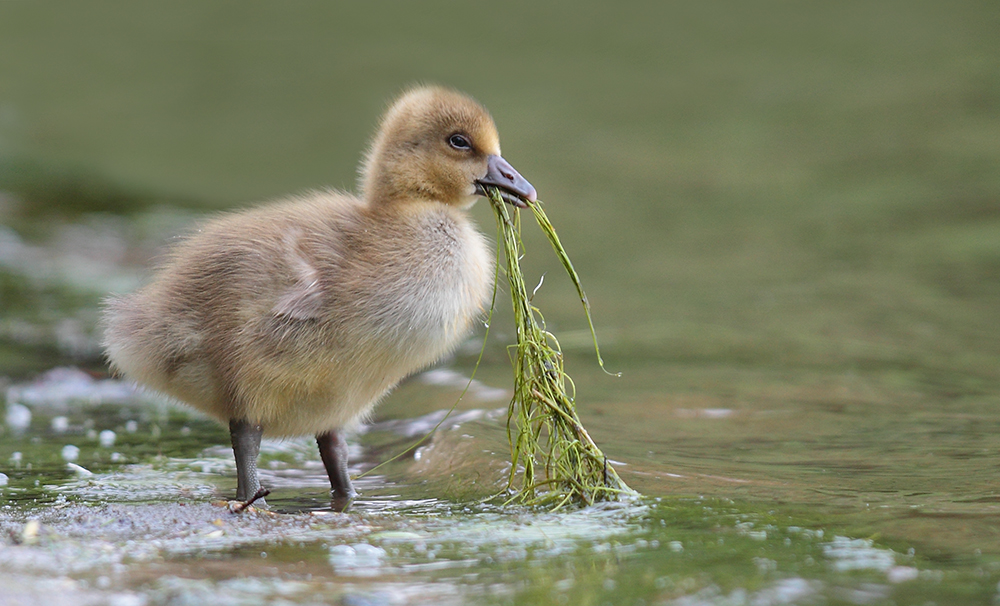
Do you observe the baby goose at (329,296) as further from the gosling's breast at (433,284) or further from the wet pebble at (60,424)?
the wet pebble at (60,424)

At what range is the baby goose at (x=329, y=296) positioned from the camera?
16.5ft

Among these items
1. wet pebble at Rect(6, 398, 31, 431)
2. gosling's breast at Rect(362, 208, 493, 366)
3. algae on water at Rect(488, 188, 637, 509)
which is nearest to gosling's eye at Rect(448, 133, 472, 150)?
gosling's breast at Rect(362, 208, 493, 366)

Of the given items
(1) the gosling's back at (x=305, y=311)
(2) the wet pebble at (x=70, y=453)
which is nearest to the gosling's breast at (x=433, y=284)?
(1) the gosling's back at (x=305, y=311)

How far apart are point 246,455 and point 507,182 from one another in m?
1.66

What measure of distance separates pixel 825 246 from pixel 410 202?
23.6 ft

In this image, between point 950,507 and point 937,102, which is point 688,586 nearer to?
point 950,507

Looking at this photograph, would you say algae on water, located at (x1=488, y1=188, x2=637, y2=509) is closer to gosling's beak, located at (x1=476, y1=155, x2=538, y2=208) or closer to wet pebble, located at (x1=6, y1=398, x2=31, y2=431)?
gosling's beak, located at (x1=476, y1=155, x2=538, y2=208)

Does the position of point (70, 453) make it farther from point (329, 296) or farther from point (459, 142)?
point (459, 142)

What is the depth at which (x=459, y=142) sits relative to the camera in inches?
216

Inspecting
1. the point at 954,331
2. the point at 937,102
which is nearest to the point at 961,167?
the point at 937,102

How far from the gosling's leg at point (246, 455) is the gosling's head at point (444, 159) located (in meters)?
1.18

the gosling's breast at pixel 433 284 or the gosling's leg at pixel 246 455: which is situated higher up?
the gosling's breast at pixel 433 284

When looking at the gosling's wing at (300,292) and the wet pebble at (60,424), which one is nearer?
the gosling's wing at (300,292)

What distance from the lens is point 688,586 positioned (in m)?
3.56
